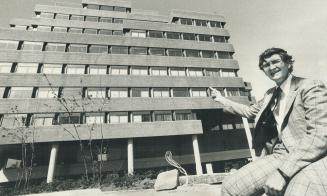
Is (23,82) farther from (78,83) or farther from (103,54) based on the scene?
(103,54)

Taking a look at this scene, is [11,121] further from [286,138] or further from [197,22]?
[197,22]

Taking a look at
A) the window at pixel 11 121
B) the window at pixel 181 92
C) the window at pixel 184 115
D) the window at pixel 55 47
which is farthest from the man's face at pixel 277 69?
the window at pixel 55 47

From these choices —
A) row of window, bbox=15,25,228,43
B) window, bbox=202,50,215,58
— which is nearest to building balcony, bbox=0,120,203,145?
window, bbox=202,50,215,58

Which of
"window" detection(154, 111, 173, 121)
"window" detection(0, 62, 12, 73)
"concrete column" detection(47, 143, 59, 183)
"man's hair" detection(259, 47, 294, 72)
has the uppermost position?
"window" detection(0, 62, 12, 73)

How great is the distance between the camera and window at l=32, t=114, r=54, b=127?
81.6 feet

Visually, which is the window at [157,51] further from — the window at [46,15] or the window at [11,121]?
the window at [11,121]

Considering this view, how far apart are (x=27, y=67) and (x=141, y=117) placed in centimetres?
1485

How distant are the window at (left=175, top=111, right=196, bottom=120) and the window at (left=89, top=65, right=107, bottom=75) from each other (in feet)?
35.8

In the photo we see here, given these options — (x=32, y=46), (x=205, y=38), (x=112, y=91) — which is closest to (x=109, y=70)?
(x=112, y=91)

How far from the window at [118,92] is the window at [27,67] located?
370 inches

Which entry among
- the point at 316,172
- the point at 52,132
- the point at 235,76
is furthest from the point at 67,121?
the point at 316,172

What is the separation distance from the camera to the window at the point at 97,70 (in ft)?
97.4

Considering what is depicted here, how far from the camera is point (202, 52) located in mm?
35562

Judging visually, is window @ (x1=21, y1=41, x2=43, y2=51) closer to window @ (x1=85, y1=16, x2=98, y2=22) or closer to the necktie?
window @ (x1=85, y1=16, x2=98, y2=22)
